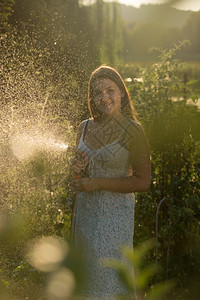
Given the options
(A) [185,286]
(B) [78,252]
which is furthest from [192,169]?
(B) [78,252]

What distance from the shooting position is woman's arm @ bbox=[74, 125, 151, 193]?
2.13m

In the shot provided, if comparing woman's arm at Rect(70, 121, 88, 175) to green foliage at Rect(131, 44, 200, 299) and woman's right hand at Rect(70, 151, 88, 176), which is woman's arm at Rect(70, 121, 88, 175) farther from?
green foliage at Rect(131, 44, 200, 299)

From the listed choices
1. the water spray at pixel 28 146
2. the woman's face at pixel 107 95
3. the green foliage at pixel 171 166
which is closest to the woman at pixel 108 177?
the woman's face at pixel 107 95

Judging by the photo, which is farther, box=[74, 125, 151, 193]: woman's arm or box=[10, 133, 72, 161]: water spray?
box=[10, 133, 72, 161]: water spray

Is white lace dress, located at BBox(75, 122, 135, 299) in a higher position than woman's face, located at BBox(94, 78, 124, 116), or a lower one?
lower

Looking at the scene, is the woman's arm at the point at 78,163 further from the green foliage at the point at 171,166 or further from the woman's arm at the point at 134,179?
the green foliage at the point at 171,166

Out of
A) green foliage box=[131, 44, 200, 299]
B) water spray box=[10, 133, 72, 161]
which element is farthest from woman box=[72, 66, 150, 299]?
green foliage box=[131, 44, 200, 299]

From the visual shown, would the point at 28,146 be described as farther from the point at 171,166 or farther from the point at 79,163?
the point at 171,166

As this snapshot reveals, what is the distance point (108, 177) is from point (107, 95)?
1.57 ft

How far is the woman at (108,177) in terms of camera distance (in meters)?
2.15

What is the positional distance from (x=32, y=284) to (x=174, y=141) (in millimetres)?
1933

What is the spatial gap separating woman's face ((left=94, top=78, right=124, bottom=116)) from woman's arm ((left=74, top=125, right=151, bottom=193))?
21cm

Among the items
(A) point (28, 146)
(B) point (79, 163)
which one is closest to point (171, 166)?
(A) point (28, 146)

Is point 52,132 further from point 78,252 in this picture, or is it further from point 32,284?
point 78,252
